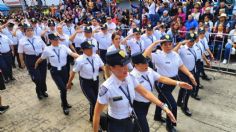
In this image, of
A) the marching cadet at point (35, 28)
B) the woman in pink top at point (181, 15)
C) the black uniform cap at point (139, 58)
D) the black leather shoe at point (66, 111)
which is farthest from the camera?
the woman in pink top at point (181, 15)

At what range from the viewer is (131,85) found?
333cm

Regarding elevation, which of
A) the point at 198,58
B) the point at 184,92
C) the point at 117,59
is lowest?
the point at 184,92

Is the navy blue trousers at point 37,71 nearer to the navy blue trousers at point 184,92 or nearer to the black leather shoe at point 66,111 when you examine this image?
the black leather shoe at point 66,111

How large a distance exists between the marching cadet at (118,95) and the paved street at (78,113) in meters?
2.29

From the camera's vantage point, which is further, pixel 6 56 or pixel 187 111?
pixel 6 56

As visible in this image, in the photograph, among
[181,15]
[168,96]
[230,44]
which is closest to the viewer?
[168,96]

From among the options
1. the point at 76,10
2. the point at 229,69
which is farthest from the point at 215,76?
the point at 76,10

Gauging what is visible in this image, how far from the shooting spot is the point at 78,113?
649cm

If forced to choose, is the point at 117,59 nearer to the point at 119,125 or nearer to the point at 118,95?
the point at 118,95

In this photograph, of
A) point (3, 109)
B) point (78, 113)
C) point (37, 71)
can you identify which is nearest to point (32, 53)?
point (37, 71)

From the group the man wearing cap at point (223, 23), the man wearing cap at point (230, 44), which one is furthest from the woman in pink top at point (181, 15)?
the man wearing cap at point (230, 44)

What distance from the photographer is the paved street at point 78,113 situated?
5.73 m

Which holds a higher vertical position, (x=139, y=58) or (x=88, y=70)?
(x=139, y=58)

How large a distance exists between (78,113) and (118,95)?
3562mm
